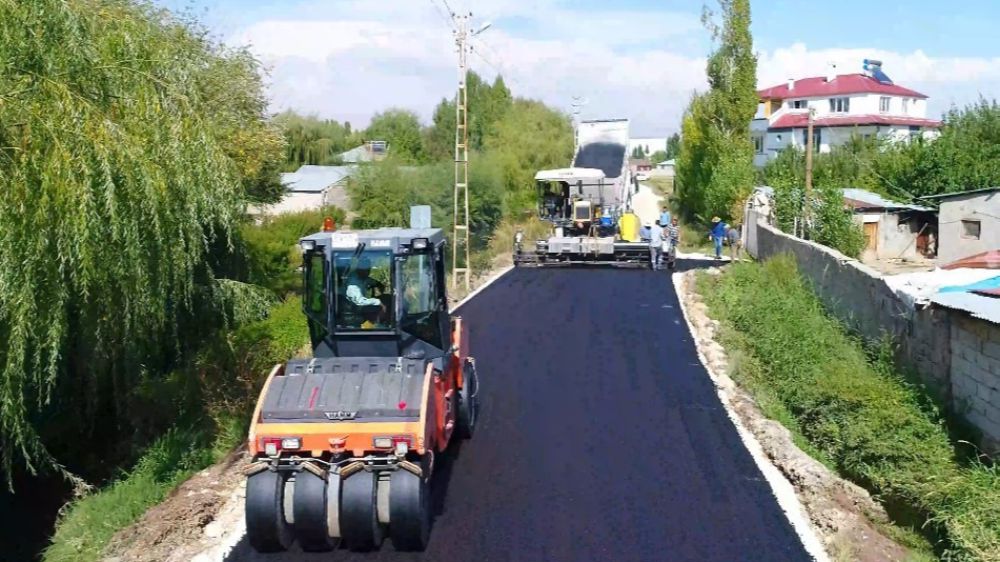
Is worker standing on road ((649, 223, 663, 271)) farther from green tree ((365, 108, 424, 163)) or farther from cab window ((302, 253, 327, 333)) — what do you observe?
green tree ((365, 108, 424, 163))

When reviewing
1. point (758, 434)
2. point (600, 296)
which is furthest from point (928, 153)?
point (758, 434)

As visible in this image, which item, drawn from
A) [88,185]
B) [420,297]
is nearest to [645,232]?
[420,297]

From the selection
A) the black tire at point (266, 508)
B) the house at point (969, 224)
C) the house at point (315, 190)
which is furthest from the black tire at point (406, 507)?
the house at point (315, 190)

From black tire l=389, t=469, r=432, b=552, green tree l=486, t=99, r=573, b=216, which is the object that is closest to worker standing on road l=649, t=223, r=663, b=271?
green tree l=486, t=99, r=573, b=216

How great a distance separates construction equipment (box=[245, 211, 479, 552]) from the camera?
6812 millimetres

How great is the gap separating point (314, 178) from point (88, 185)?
34.8 m

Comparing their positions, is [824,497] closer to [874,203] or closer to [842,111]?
[874,203]

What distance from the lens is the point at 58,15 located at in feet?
24.3

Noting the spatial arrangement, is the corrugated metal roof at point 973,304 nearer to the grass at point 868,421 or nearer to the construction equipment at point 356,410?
the grass at point 868,421

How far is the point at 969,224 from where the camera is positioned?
2305cm

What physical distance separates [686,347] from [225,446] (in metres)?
6.93

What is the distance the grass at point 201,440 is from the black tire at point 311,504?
7.46ft

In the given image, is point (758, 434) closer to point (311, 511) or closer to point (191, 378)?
point (311, 511)

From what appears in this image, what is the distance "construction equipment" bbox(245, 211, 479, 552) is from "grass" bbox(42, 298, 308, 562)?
2.25 meters
